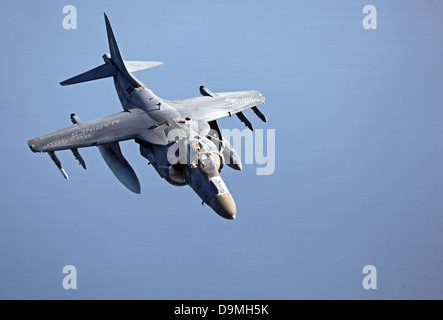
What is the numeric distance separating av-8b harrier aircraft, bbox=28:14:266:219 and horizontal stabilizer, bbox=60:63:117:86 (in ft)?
0.55

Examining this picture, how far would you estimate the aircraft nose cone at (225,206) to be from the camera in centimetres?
2469

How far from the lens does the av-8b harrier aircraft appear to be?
25.8m

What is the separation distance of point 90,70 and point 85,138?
16.5 feet

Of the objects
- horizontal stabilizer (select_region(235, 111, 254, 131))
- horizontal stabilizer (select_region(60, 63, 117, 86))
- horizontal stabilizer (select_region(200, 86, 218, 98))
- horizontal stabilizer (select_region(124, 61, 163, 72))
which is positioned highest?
horizontal stabilizer (select_region(124, 61, 163, 72))

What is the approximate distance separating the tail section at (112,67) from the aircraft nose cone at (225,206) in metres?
7.52

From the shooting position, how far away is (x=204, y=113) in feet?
95.2

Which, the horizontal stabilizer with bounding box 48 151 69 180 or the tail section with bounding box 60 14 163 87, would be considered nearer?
the horizontal stabilizer with bounding box 48 151 69 180

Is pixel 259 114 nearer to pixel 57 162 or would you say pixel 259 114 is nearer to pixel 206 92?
pixel 206 92

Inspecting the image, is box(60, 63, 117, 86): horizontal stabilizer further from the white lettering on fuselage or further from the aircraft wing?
the white lettering on fuselage

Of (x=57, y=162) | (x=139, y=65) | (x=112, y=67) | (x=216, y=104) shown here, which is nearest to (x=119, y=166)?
(x=57, y=162)

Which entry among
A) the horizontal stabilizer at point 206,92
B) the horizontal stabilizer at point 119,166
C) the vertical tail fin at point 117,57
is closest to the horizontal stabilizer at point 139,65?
the vertical tail fin at point 117,57

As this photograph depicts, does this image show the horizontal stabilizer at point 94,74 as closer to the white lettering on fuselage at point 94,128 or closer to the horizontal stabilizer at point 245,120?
the white lettering on fuselage at point 94,128

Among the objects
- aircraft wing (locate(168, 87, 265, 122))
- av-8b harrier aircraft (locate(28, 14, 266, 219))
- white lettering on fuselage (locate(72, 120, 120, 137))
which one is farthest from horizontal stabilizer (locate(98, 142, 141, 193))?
aircraft wing (locate(168, 87, 265, 122))

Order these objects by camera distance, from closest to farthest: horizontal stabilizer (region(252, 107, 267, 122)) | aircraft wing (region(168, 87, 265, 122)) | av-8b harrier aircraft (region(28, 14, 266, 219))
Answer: av-8b harrier aircraft (region(28, 14, 266, 219)), aircraft wing (region(168, 87, 265, 122)), horizontal stabilizer (region(252, 107, 267, 122))
